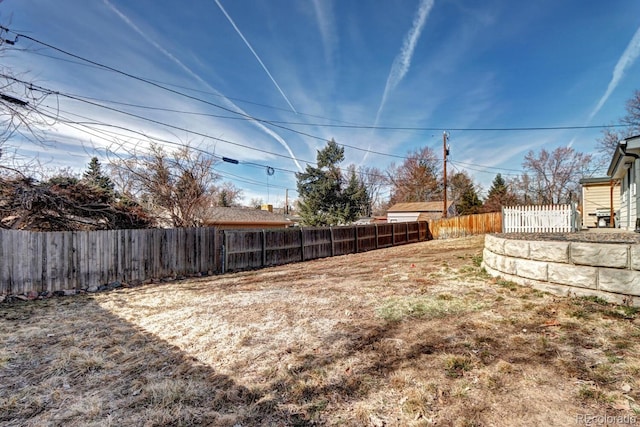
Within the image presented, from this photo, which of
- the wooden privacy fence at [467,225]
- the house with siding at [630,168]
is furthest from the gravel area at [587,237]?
the wooden privacy fence at [467,225]

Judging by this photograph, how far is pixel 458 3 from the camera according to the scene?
8.48 m

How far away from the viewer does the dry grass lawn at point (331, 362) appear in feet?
6.55

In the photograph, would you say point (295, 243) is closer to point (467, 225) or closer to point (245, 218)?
point (245, 218)

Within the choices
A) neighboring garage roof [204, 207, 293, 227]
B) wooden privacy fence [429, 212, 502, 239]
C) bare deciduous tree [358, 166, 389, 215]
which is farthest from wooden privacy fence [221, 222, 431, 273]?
bare deciduous tree [358, 166, 389, 215]

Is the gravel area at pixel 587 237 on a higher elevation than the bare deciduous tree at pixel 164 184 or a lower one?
lower

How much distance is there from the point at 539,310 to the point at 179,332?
4.93m

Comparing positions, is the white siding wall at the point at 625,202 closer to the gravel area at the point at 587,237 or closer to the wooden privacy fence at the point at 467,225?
the gravel area at the point at 587,237

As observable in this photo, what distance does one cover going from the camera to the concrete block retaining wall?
368 centimetres

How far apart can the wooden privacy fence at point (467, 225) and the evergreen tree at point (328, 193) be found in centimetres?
807

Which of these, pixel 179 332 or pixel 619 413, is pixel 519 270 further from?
pixel 179 332

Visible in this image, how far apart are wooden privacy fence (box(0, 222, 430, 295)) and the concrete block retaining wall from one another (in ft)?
23.8

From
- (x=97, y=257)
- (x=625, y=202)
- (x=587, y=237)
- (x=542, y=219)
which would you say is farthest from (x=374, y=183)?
(x=97, y=257)

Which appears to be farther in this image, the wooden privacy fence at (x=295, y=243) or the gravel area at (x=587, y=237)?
the wooden privacy fence at (x=295, y=243)

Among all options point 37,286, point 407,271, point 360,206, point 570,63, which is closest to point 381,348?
point 407,271
